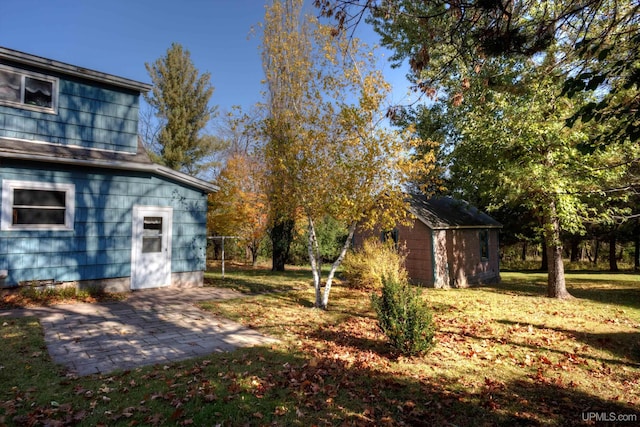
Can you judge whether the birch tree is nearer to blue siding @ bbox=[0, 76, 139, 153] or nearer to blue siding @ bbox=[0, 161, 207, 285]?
blue siding @ bbox=[0, 161, 207, 285]

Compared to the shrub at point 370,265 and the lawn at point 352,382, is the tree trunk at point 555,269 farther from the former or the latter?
the shrub at point 370,265

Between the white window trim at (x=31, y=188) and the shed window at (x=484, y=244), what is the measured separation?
17.0 meters

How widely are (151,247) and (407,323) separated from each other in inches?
335

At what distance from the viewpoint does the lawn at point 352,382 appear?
362 centimetres

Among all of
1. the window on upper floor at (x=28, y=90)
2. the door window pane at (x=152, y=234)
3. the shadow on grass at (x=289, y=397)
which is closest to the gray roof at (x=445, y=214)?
the door window pane at (x=152, y=234)

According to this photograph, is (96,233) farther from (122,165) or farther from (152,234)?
(122,165)

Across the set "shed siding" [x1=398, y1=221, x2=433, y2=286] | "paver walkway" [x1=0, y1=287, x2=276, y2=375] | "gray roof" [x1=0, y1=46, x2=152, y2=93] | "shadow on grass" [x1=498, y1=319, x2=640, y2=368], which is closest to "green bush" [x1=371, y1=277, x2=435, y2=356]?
"paver walkway" [x1=0, y1=287, x2=276, y2=375]

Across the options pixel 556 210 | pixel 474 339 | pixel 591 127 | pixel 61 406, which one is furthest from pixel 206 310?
pixel 591 127

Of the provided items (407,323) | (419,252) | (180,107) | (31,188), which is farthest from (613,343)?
(180,107)

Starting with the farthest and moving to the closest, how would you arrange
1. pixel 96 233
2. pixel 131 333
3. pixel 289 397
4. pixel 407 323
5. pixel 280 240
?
pixel 280 240 → pixel 96 233 → pixel 131 333 → pixel 407 323 → pixel 289 397

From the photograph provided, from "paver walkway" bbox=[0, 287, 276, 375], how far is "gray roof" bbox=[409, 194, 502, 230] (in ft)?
31.9

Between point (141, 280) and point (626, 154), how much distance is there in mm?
14505

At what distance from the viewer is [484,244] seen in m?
17.7

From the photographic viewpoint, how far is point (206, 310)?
8312 mm
